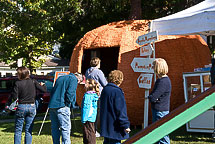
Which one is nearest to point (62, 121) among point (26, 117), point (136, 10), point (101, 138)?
point (26, 117)

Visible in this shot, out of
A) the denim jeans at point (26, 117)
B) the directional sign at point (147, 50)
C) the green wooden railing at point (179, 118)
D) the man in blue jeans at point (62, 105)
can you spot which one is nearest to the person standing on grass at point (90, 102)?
the man in blue jeans at point (62, 105)

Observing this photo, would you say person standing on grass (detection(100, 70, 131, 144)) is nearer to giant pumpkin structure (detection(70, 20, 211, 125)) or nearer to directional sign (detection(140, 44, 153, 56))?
directional sign (detection(140, 44, 153, 56))

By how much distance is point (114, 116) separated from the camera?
4.12m

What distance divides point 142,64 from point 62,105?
205cm

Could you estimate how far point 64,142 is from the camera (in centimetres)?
551

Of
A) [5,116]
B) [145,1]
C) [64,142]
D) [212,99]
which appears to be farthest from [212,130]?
[5,116]

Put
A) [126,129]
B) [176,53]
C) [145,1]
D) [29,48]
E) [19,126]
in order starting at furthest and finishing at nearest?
[29,48], [145,1], [176,53], [19,126], [126,129]

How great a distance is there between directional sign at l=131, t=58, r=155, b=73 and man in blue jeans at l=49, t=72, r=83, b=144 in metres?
1.62

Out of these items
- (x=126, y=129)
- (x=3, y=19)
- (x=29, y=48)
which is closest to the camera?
(x=126, y=129)

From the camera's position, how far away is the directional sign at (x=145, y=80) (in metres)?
6.41

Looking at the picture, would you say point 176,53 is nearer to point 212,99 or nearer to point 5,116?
point 212,99

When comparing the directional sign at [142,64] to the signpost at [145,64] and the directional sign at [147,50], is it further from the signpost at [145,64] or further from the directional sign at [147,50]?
the directional sign at [147,50]

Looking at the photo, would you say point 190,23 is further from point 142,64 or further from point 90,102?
point 90,102

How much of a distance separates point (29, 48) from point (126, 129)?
20.3m
